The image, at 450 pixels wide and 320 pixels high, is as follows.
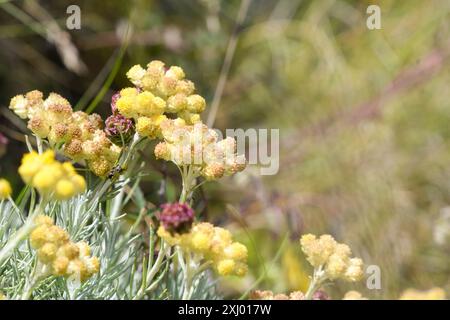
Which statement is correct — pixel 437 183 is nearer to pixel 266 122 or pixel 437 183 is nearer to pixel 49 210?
pixel 266 122

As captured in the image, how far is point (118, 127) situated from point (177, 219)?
169 mm

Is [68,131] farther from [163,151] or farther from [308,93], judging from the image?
[308,93]

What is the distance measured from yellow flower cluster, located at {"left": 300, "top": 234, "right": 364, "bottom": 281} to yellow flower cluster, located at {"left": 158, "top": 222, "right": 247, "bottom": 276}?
3.6 inches

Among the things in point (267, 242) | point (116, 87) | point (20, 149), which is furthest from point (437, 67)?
point (20, 149)

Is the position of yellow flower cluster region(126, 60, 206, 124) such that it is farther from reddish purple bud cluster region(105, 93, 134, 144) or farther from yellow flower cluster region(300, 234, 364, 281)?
yellow flower cluster region(300, 234, 364, 281)

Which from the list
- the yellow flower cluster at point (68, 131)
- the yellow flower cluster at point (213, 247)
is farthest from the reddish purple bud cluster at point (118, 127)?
the yellow flower cluster at point (213, 247)

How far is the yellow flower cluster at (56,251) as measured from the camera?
523mm

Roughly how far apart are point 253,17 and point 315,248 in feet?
4.45

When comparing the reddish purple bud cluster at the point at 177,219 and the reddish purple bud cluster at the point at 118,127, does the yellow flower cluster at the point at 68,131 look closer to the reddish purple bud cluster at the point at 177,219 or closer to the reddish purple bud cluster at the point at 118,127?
the reddish purple bud cluster at the point at 118,127

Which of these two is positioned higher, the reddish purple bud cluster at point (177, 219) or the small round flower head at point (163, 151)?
the small round flower head at point (163, 151)

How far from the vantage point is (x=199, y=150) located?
616mm

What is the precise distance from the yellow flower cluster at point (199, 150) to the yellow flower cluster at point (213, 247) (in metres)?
0.06

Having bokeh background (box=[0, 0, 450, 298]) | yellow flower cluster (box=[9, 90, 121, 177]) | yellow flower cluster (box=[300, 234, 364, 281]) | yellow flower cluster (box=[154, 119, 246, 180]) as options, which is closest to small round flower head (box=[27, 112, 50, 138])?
yellow flower cluster (box=[9, 90, 121, 177])

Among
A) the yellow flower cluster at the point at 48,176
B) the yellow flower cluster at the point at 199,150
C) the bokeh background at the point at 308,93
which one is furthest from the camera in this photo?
the bokeh background at the point at 308,93
